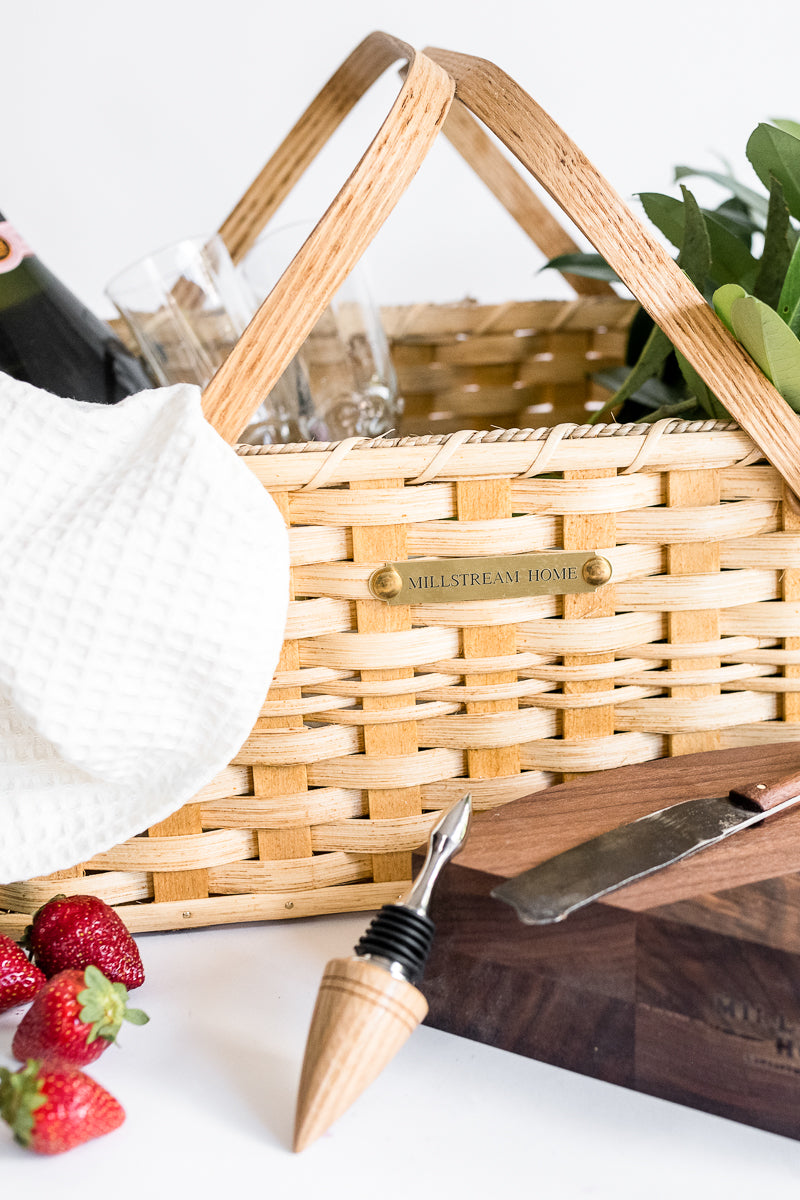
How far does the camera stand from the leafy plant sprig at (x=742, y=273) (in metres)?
0.48

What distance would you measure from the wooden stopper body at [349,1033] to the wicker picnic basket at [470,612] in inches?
6.0

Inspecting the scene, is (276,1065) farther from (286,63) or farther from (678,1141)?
(286,63)

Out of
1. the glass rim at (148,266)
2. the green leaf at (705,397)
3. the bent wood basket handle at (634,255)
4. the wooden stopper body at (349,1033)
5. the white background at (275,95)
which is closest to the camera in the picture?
the wooden stopper body at (349,1033)

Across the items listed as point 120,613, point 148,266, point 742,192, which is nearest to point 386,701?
point 120,613

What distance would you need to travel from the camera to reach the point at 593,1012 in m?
0.39

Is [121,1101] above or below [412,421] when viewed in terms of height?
below

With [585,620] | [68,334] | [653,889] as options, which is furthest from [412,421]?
[653,889]

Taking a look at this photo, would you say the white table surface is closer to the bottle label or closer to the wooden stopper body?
the wooden stopper body

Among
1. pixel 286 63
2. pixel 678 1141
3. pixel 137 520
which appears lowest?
pixel 678 1141

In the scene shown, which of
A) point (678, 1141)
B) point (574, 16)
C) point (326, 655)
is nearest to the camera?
point (678, 1141)

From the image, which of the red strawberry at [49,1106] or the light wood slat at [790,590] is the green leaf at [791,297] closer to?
the light wood slat at [790,590]

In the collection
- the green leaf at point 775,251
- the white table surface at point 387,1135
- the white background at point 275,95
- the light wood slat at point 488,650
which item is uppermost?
the white background at point 275,95

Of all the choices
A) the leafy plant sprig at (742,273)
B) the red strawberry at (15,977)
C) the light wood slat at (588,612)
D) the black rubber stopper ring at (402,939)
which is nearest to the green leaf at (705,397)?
the leafy plant sprig at (742,273)

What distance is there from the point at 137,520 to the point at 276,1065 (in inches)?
9.1
